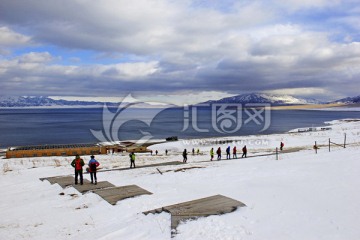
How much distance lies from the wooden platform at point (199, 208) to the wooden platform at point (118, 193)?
2.45 meters

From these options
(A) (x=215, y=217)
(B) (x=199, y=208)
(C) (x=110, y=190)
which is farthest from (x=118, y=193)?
(A) (x=215, y=217)

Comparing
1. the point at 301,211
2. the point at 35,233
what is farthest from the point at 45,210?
the point at 301,211

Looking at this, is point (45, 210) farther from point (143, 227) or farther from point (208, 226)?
point (208, 226)

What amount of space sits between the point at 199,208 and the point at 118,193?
4158 mm

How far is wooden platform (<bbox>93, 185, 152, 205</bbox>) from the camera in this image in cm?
1069

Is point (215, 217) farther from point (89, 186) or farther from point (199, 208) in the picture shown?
point (89, 186)

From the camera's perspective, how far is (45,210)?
10523 millimetres

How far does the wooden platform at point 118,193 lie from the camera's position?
35.1 ft

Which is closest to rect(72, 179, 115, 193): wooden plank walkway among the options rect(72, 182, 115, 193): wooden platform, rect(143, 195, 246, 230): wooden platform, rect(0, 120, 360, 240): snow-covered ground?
rect(72, 182, 115, 193): wooden platform

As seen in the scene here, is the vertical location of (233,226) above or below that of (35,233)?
above

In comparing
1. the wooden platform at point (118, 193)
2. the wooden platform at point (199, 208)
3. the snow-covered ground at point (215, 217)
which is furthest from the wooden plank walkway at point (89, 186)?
the wooden platform at point (199, 208)

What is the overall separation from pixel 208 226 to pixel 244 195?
10.8 feet

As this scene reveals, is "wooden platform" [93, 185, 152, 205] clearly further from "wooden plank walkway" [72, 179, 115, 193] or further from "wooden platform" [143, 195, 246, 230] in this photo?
"wooden platform" [143, 195, 246, 230]

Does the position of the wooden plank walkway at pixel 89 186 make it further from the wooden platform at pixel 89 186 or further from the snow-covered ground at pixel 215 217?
the snow-covered ground at pixel 215 217
